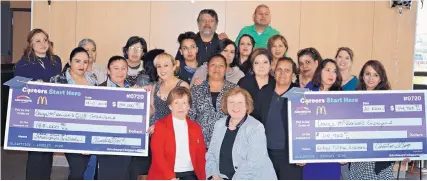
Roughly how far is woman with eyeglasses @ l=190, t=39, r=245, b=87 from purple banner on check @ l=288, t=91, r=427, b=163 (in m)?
0.91

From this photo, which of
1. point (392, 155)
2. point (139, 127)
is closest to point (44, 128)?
point (139, 127)

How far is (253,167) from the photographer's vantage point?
4.21 metres

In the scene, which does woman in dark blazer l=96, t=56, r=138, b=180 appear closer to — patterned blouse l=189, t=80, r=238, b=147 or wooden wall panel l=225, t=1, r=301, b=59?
patterned blouse l=189, t=80, r=238, b=147

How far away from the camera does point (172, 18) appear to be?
7.59m

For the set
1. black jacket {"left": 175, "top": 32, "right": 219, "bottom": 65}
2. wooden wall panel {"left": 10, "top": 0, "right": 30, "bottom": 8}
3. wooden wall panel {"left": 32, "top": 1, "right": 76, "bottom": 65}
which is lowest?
black jacket {"left": 175, "top": 32, "right": 219, "bottom": 65}

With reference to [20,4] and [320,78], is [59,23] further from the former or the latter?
[320,78]

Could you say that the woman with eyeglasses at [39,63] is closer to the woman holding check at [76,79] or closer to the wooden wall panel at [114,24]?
the woman holding check at [76,79]

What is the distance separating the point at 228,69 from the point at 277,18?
259 centimetres

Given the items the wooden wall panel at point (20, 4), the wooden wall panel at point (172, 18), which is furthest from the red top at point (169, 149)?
the wooden wall panel at point (20, 4)

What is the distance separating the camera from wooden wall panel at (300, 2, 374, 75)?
761 centimetres

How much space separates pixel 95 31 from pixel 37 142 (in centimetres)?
320

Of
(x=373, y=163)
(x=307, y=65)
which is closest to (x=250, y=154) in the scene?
(x=373, y=163)

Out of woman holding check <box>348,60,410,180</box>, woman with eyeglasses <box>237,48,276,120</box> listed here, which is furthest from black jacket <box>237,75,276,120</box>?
woman holding check <box>348,60,410,180</box>

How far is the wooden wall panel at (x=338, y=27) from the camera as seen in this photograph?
7613 millimetres
